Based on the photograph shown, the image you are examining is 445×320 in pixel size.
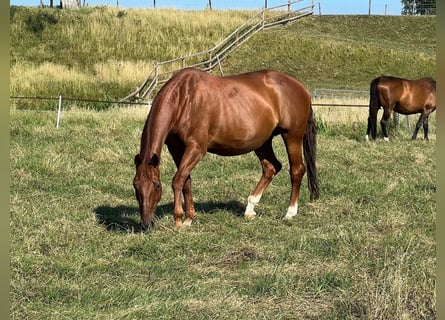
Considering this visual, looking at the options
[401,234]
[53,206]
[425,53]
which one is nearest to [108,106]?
[53,206]

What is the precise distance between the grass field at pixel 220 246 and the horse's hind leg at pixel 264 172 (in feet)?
0.82

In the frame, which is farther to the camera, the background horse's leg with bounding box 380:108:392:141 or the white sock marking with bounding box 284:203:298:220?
the background horse's leg with bounding box 380:108:392:141

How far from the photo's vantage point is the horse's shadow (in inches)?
222

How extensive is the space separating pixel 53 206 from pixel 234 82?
102 inches

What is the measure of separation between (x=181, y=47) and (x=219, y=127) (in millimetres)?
24044

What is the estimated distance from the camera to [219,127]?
6.06 m

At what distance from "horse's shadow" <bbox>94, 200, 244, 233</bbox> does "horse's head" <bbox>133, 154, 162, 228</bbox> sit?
0.33 meters

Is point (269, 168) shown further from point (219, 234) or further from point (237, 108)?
point (219, 234)

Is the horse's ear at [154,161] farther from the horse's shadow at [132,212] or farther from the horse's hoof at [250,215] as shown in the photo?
the horse's hoof at [250,215]

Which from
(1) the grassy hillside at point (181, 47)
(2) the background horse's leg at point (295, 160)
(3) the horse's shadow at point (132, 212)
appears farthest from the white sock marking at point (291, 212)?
(1) the grassy hillside at point (181, 47)

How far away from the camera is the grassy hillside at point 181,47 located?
26.5 meters

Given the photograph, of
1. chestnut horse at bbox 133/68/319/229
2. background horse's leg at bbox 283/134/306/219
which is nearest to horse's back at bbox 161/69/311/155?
chestnut horse at bbox 133/68/319/229

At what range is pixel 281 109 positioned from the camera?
6.54 metres

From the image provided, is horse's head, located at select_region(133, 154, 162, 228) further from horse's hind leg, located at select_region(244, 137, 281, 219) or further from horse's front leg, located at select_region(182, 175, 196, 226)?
horse's hind leg, located at select_region(244, 137, 281, 219)
